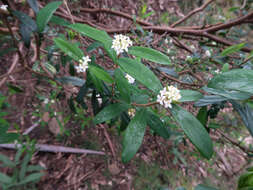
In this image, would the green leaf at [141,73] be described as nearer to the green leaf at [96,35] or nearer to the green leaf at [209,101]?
the green leaf at [96,35]

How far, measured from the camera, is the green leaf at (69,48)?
24.9 inches

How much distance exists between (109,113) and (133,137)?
0.49 ft

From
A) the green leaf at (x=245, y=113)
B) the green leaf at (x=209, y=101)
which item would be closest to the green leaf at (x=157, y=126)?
the green leaf at (x=209, y=101)

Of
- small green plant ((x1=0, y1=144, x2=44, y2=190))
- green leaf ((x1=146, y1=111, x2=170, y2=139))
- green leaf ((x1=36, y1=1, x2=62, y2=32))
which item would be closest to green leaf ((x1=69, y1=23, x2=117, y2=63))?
green leaf ((x1=36, y1=1, x2=62, y2=32))

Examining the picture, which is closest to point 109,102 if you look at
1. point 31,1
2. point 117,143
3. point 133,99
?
point 133,99

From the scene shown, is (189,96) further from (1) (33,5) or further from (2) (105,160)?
(2) (105,160)

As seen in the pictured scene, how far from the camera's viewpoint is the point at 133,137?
650 millimetres

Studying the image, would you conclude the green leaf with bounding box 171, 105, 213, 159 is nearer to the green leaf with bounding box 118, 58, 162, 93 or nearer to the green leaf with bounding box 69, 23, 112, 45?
the green leaf with bounding box 118, 58, 162, 93

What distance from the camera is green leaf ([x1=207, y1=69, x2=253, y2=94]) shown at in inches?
22.6

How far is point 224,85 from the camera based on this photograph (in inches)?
24.3

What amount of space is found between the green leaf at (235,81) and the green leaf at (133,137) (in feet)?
0.96

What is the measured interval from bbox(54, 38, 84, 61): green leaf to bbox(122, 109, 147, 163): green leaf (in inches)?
13.1

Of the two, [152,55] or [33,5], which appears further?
[33,5]

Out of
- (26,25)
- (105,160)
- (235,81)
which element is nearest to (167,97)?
(235,81)
